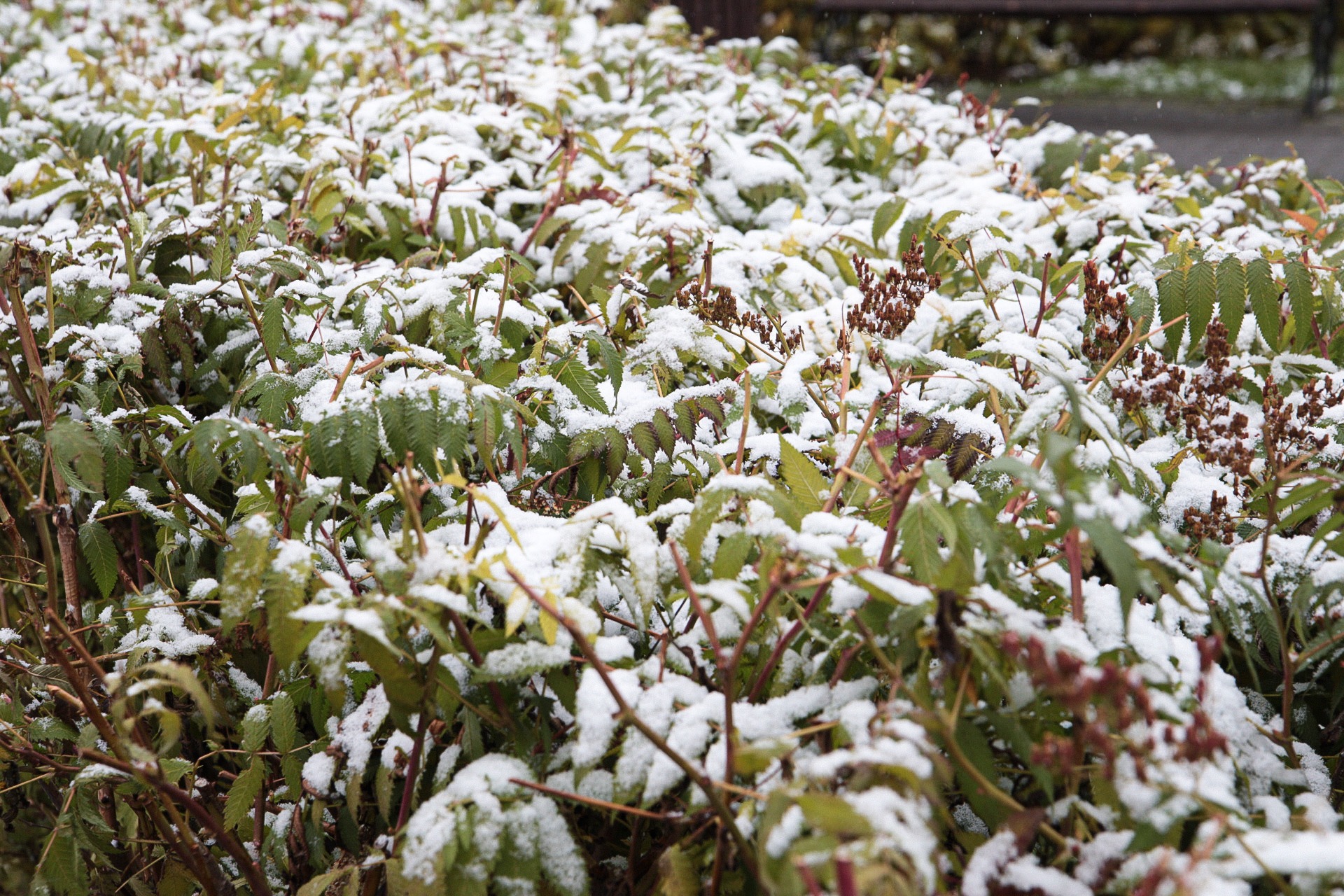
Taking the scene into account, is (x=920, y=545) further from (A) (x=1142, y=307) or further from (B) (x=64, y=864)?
(B) (x=64, y=864)

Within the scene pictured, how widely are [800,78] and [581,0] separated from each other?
2054 millimetres

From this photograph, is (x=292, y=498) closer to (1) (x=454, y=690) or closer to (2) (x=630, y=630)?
(1) (x=454, y=690)

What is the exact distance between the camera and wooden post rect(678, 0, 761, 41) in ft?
20.9

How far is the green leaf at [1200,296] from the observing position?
156 centimetres

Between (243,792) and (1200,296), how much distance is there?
1.56 metres

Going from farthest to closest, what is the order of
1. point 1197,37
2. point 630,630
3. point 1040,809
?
1. point 1197,37
2. point 630,630
3. point 1040,809

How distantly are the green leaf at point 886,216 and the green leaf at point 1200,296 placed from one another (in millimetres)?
647

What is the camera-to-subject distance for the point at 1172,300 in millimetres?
1577

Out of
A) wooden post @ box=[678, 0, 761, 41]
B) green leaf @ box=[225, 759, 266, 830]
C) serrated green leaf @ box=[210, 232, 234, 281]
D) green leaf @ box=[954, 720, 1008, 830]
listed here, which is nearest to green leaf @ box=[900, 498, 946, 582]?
green leaf @ box=[954, 720, 1008, 830]

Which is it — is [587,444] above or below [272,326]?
below

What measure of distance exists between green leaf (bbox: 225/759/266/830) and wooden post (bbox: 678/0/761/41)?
586cm

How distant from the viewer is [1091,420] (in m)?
1.13

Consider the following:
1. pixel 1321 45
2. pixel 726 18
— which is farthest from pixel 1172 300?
pixel 1321 45

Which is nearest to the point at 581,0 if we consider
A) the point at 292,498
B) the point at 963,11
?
the point at 963,11
